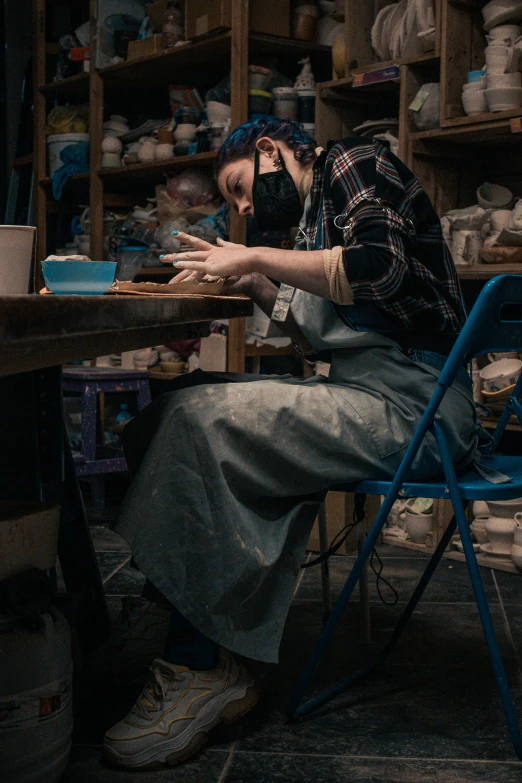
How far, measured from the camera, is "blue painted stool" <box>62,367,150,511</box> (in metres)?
3.91

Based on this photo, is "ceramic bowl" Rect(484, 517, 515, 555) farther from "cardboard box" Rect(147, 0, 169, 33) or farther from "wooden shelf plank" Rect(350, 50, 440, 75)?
"cardboard box" Rect(147, 0, 169, 33)

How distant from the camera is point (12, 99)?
20.5 ft

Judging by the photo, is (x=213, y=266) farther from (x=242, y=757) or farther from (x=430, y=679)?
(x=430, y=679)

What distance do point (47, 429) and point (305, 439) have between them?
1.78ft

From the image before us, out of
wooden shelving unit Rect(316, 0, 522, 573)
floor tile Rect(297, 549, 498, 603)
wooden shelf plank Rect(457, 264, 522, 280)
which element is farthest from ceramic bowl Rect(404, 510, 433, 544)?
wooden shelf plank Rect(457, 264, 522, 280)

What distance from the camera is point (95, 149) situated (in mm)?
4695

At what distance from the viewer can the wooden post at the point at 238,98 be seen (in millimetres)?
3736

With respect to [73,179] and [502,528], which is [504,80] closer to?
[502,528]

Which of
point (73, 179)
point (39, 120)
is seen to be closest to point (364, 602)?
point (73, 179)

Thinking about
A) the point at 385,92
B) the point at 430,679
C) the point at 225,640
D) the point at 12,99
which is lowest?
the point at 430,679

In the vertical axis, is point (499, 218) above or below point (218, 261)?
above

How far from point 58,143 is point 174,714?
4034 mm

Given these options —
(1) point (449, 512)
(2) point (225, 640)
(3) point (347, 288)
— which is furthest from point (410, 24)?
(2) point (225, 640)

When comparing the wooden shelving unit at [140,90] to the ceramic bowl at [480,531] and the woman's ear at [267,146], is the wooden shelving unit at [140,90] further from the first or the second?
the woman's ear at [267,146]
